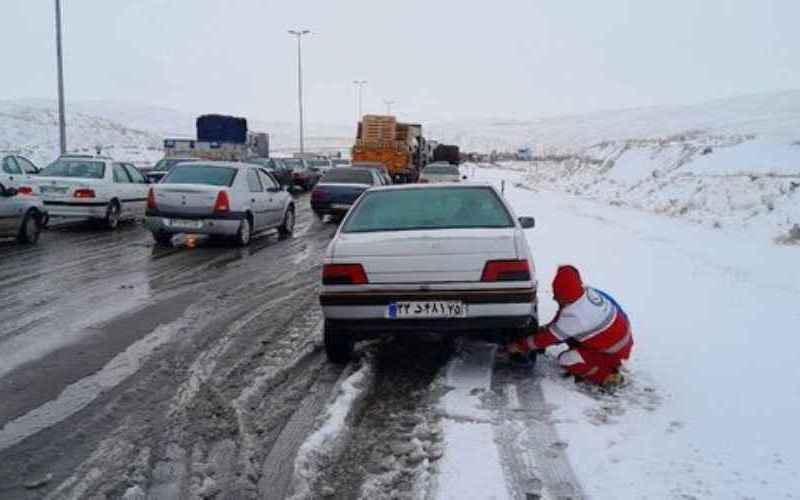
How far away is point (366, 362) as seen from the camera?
6.18 meters

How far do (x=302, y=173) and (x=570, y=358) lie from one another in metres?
32.7

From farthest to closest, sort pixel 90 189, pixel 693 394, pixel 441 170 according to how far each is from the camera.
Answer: pixel 441 170 < pixel 90 189 < pixel 693 394

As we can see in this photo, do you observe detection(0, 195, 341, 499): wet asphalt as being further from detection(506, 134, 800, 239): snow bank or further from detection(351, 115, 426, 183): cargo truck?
detection(351, 115, 426, 183): cargo truck

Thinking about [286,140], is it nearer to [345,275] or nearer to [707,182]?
[707,182]

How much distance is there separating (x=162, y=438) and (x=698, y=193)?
2368 cm

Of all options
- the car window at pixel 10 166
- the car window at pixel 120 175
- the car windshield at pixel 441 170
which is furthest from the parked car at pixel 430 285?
the car windshield at pixel 441 170

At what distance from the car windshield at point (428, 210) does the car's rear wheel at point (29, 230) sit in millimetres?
9298

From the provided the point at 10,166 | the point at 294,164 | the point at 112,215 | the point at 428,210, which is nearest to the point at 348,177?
the point at 112,215

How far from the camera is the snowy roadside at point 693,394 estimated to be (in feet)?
12.7

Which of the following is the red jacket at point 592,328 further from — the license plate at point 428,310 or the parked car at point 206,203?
the parked car at point 206,203

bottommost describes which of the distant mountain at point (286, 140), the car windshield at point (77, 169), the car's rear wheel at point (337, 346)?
the car's rear wheel at point (337, 346)

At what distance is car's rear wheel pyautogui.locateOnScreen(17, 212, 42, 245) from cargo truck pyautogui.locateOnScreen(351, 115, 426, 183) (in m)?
21.9

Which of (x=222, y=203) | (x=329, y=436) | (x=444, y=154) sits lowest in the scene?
(x=329, y=436)

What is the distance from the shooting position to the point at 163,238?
13.9 m
